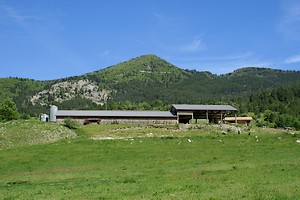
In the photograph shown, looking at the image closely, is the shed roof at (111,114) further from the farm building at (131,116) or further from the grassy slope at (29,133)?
the grassy slope at (29,133)

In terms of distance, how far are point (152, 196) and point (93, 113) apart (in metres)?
70.2

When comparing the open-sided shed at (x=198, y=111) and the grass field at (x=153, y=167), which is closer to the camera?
the grass field at (x=153, y=167)

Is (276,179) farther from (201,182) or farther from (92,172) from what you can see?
(92,172)

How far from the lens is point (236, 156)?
38.6 metres

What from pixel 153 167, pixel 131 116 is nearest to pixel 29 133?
pixel 131 116

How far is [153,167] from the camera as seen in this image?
33.8m

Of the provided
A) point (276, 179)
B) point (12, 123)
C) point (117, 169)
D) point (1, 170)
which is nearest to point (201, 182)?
point (276, 179)

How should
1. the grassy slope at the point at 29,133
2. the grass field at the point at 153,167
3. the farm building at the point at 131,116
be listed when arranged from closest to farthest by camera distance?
1. the grass field at the point at 153,167
2. the grassy slope at the point at 29,133
3. the farm building at the point at 131,116

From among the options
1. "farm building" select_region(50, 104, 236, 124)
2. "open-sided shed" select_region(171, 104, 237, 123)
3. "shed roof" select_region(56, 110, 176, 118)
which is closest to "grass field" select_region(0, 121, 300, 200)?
"farm building" select_region(50, 104, 236, 124)

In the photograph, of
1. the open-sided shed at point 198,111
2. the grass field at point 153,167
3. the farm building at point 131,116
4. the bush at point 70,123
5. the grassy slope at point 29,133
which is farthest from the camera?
the open-sided shed at point 198,111

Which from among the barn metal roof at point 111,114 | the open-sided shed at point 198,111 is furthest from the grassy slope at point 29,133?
the open-sided shed at point 198,111

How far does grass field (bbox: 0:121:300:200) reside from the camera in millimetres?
19942

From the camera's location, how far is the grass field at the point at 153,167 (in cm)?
1994

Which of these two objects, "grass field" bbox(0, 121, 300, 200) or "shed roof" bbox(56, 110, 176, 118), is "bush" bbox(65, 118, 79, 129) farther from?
"shed roof" bbox(56, 110, 176, 118)
